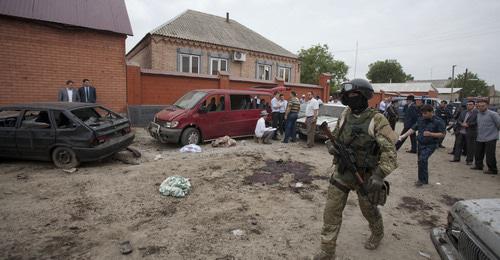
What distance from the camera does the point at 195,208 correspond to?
410cm

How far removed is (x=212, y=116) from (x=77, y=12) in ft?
19.6

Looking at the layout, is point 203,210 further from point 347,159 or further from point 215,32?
point 215,32

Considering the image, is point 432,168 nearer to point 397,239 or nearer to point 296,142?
point 296,142

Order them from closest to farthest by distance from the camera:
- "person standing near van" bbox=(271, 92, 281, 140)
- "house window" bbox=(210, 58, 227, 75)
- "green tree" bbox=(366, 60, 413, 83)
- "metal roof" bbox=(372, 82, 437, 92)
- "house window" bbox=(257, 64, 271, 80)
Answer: "person standing near van" bbox=(271, 92, 281, 140) → "house window" bbox=(210, 58, 227, 75) → "house window" bbox=(257, 64, 271, 80) → "metal roof" bbox=(372, 82, 437, 92) → "green tree" bbox=(366, 60, 413, 83)

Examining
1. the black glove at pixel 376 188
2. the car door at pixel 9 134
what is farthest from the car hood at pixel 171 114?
the black glove at pixel 376 188

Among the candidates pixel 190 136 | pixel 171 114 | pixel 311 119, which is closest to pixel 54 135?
pixel 171 114

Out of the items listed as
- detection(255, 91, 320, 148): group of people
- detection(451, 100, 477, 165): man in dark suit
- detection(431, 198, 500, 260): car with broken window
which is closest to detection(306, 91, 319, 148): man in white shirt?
detection(255, 91, 320, 148): group of people

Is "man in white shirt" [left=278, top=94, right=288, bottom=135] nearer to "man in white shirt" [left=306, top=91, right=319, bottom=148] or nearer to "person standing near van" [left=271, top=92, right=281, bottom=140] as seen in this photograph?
"person standing near van" [left=271, top=92, right=281, bottom=140]

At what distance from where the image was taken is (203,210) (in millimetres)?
4031

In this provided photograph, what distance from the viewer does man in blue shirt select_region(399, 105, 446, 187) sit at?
5.36 meters

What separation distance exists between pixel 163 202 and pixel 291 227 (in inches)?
77.5

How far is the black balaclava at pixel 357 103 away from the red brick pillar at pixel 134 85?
31.4ft

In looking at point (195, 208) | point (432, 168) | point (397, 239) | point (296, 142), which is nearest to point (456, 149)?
point (432, 168)

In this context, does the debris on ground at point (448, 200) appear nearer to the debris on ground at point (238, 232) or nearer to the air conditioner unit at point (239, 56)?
the debris on ground at point (238, 232)
